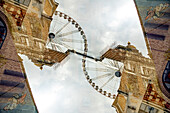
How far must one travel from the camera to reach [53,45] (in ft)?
27.1

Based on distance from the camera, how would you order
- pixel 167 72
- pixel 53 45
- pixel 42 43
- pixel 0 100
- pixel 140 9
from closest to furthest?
pixel 167 72
pixel 140 9
pixel 0 100
pixel 42 43
pixel 53 45

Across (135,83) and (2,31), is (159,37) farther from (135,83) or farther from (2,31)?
(2,31)

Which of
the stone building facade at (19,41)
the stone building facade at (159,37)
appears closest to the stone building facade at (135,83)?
the stone building facade at (159,37)

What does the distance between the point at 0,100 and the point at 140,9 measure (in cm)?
756

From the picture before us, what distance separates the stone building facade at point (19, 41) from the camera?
255 inches

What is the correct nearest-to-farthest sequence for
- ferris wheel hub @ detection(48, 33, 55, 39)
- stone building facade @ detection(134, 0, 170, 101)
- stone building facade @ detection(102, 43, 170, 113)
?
stone building facade @ detection(134, 0, 170, 101) < stone building facade @ detection(102, 43, 170, 113) < ferris wheel hub @ detection(48, 33, 55, 39)

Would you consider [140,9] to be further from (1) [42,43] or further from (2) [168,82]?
(1) [42,43]

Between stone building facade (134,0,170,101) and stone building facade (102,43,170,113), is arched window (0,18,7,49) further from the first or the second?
stone building facade (134,0,170,101)

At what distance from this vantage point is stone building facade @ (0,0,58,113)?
21.3 ft

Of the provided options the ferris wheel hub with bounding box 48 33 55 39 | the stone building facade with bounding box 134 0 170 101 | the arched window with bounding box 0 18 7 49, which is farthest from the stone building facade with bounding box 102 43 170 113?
the arched window with bounding box 0 18 7 49

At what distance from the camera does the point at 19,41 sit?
7160 mm

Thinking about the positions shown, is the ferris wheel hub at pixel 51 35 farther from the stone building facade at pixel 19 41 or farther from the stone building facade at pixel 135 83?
the stone building facade at pixel 135 83

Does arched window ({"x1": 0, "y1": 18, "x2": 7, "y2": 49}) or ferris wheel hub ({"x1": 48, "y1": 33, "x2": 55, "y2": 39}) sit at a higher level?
ferris wheel hub ({"x1": 48, "y1": 33, "x2": 55, "y2": 39})

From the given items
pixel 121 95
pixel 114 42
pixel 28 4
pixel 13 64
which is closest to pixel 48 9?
pixel 28 4
